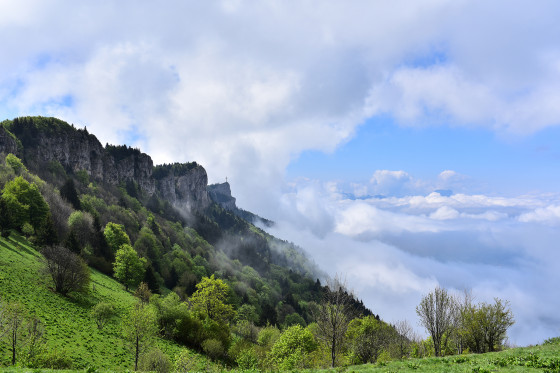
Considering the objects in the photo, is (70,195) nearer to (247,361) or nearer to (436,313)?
(247,361)

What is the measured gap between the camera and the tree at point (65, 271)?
185 feet

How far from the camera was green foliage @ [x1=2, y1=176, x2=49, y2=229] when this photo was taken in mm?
77750

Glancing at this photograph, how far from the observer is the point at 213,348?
55.1 metres

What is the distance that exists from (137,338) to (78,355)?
716 centimetres

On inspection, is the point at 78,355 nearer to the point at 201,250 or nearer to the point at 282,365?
the point at 282,365

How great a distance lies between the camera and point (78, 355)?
37969 millimetres

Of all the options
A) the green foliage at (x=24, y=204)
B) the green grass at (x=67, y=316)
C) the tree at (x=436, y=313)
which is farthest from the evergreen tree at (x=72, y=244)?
the tree at (x=436, y=313)

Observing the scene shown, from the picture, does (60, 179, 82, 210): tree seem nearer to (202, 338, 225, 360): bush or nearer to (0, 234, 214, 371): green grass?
(0, 234, 214, 371): green grass

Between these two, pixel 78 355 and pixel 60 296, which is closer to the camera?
pixel 78 355

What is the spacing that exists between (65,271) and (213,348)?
34.0 meters

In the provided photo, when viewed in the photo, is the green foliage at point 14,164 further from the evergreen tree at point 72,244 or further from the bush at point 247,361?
the bush at point 247,361

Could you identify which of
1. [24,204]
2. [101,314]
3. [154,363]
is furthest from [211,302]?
[24,204]

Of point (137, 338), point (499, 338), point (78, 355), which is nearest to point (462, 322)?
point (499, 338)

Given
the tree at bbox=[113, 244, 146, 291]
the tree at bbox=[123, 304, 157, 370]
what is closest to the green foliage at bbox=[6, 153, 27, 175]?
the tree at bbox=[113, 244, 146, 291]
